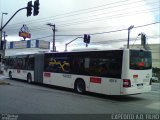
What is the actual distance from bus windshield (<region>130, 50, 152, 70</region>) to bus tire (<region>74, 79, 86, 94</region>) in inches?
149

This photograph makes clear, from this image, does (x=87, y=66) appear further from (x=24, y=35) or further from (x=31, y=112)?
(x=24, y=35)

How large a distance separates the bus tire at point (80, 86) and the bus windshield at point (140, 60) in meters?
3.78

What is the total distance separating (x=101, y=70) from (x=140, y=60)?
221 centimetres

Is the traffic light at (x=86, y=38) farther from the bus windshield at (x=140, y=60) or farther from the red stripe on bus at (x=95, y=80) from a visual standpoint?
the bus windshield at (x=140, y=60)

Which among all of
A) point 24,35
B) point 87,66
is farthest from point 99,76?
point 24,35

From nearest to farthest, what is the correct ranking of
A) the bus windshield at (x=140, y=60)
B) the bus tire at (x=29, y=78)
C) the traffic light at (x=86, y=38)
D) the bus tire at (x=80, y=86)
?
the bus windshield at (x=140, y=60) < the bus tire at (x=80, y=86) < the bus tire at (x=29, y=78) < the traffic light at (x=86, y=38)

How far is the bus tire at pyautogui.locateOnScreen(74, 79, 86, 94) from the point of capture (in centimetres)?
1870

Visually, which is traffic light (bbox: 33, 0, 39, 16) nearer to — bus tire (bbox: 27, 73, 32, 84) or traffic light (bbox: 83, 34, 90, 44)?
bus tire (bbox: 27, 73, 32, 84)

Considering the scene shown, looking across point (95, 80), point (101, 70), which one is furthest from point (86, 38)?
point (101, 70)

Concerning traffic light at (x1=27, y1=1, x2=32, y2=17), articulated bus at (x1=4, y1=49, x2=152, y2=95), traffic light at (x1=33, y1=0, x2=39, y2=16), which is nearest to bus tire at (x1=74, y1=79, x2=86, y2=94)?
articulated bus at (x1=4, y1=49, x2=152, y2=95)

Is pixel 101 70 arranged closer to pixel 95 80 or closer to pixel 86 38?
pixel 95 80

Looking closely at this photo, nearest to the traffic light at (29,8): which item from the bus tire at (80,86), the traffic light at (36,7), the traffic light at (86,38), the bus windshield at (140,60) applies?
the traffic light at (36,7)

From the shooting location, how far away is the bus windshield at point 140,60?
52.9 feet

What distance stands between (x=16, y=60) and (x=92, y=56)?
1351 cm
